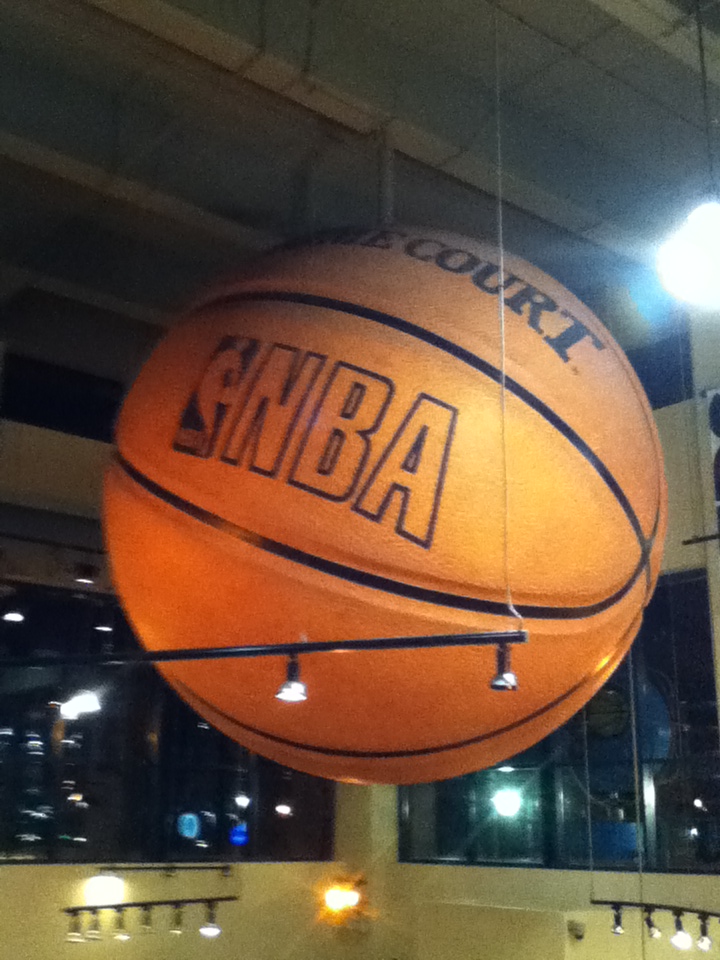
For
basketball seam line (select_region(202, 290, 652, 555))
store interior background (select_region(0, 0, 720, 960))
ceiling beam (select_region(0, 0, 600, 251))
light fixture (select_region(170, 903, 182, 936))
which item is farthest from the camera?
light fixture (select_region(170, 903, 182, 936))

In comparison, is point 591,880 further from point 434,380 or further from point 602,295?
point 434,380

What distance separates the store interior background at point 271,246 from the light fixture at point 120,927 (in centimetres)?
5

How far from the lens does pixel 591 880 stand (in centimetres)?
488

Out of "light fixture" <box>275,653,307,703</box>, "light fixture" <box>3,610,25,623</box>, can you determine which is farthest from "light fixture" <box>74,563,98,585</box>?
"light fixture" <box>275,653,307,703</box>

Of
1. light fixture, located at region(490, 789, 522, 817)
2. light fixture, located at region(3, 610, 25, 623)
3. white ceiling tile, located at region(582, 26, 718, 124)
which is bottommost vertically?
light fixture, located at region(490, 789, 522, 817)

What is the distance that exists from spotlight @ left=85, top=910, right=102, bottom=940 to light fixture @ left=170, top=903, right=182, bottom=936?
426 millimetres

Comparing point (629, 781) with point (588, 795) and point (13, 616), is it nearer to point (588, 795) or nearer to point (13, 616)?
point (588, 795)

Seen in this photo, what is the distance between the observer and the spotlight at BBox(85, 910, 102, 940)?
5.12m

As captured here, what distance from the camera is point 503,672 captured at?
150cm

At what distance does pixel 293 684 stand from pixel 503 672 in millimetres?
336

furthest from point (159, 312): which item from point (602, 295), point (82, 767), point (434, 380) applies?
point (434, 380)

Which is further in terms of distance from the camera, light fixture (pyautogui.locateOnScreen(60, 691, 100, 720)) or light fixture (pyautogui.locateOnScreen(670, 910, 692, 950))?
light fixture (pyautogui.locateOnScreen(60, 691, 100, 720))

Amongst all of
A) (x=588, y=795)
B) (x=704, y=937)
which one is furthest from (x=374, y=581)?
(x=588, y=795)

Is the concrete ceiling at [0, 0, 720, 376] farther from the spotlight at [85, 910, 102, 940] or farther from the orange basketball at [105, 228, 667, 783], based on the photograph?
the spotlight at [85, 910, 102, 940]
